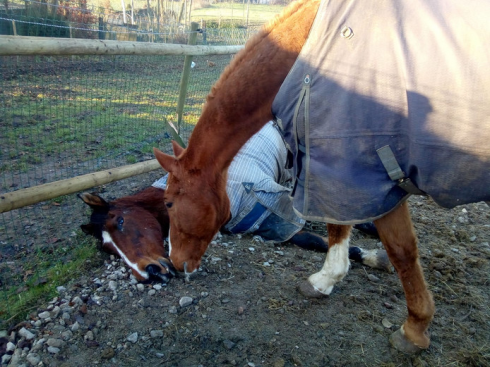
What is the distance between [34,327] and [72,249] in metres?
0.99

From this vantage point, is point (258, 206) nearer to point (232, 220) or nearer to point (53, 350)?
point (232, 220)

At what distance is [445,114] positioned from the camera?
186 cm

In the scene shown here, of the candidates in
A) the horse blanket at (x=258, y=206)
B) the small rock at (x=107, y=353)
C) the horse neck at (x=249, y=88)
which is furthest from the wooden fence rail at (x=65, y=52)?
the horse neck at (x=249, y=88)

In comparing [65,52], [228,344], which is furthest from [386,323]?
[65,52]

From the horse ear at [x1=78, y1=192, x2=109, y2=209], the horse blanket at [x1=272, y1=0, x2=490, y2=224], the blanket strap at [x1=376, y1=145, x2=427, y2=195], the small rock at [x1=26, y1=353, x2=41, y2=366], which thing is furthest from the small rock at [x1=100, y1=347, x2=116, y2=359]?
the blanket strap at [x1=376, y1=145, x2=427, y2=195]

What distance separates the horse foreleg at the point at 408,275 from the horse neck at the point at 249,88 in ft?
3.13

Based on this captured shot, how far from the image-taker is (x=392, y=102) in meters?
1.90

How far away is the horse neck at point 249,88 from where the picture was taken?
87.3 inches

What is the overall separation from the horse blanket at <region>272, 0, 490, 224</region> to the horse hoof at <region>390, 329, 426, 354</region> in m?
0.96

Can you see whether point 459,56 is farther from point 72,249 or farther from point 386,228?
point 72,249

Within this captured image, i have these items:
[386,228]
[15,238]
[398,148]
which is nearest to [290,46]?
[398,148]

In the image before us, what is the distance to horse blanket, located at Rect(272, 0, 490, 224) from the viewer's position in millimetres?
1840

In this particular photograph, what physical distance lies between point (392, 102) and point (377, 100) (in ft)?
0.23

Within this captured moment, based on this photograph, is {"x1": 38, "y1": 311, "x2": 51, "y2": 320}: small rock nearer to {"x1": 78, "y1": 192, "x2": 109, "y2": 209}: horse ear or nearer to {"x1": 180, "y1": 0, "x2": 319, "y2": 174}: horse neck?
{"x1": 78, "y1": 192, "x2": 109, "y2": 209}: horse ear
